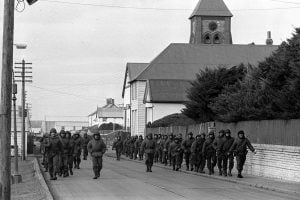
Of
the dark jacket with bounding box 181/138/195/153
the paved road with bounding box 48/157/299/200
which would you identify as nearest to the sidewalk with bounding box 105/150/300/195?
the paved road with bounding box 48/157/299/200

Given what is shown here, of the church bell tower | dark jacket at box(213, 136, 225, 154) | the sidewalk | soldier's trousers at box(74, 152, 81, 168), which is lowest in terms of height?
the sidewalk

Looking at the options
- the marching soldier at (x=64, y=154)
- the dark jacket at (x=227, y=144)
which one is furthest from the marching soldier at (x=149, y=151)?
the dark jacket at (x=227, y=144)

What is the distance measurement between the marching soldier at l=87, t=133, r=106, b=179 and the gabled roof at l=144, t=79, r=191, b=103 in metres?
45.2

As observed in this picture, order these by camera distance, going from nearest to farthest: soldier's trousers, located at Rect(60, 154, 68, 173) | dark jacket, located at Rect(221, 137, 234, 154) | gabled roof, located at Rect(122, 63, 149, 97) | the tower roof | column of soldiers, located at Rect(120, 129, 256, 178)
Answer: column of soldiers, located at Rect(120, 129, 256, 178) < soldier's trousers, located at Rect(60, 154, 68, 173) < dark jacket, located at Rect(221, 137, 234, 154) < gabled roof, located at Rect(122, 63, 149, 97) < the tower roof

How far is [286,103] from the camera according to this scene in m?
26.0

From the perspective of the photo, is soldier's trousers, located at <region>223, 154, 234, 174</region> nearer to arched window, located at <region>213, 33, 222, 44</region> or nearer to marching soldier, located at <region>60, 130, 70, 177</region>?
marching soldier, located at <region>60, 130, 70, 177</region>

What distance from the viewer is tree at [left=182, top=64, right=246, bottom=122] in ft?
135

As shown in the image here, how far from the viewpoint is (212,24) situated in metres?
113

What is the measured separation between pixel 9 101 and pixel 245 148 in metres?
13.1

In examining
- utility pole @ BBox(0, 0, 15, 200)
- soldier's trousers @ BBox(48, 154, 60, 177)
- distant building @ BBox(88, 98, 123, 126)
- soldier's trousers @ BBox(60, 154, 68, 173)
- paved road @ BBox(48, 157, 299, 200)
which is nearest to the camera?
utility pole @ BBox(0, 0, 15, 200)

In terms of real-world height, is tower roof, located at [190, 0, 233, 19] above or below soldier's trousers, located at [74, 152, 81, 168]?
above

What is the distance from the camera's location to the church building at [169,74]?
7206 centimetres

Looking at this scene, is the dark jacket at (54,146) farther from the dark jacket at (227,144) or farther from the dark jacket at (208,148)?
the dark jacket at (208,148)

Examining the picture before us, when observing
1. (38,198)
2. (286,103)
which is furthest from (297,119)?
(38,198)
